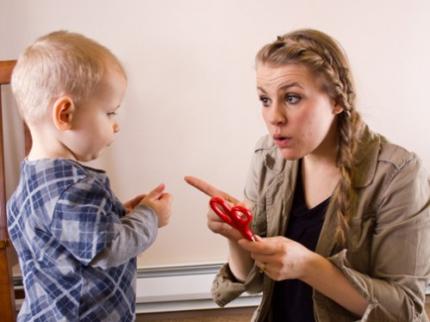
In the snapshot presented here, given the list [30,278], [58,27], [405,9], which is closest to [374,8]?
[405,9]

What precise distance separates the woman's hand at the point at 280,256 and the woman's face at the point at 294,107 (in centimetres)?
17

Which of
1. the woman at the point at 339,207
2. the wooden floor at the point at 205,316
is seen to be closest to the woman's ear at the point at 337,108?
the woman at the point at 339,207

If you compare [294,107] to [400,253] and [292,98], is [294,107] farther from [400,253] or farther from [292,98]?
[400,253]

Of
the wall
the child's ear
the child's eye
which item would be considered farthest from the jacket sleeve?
the wall

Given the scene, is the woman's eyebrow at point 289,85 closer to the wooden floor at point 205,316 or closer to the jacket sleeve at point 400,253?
the jacket sleeve at point 400,253

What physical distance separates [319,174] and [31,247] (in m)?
0.56

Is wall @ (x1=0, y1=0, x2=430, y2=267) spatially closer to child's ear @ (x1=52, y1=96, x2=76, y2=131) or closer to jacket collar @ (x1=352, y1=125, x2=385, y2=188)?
jacket collar @ (x1=352, y1=125, x2=385, y2=188)

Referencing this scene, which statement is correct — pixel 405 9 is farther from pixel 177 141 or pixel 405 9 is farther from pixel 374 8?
pixel 177 141

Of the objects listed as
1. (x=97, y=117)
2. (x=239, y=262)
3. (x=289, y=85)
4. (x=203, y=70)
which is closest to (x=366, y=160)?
(x=289, y=85)

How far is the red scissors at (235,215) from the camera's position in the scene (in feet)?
2.64

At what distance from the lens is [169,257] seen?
1.80m

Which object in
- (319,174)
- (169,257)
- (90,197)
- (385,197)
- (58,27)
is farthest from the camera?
(169,257)

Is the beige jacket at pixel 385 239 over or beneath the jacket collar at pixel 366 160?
beneath

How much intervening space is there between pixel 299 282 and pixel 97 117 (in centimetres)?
52
